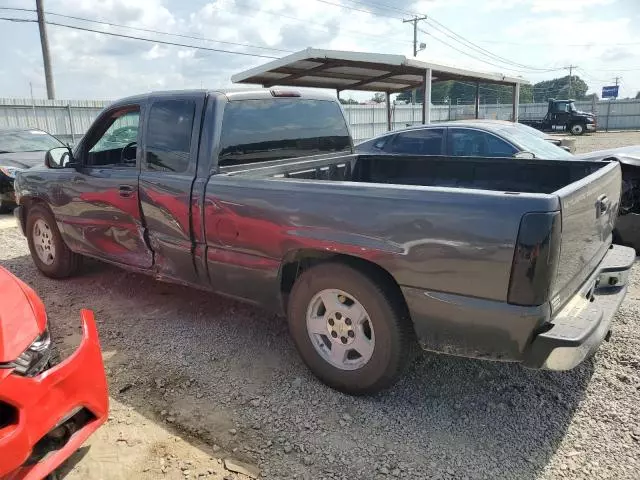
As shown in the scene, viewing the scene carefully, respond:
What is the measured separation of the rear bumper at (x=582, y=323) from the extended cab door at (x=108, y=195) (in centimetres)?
305

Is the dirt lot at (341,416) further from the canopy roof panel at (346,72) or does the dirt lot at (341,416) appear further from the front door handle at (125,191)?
the canopy roof panel at (346,72)

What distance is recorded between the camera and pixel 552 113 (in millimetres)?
37844

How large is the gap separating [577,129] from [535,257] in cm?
3978

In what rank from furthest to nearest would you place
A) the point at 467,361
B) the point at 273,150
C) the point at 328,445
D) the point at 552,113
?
the point at 552,113 → the point at 273,150 → the point at 467,361 → the point at 328,445

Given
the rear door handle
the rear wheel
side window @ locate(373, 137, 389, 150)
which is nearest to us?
the rear door handle

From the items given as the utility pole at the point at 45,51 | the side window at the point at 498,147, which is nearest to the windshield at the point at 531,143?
the side window at the point at 498,147

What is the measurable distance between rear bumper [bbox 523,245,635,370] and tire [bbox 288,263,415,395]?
0.71m

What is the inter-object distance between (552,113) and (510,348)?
40.3 m

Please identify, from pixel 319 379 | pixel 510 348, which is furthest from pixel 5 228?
pixel 510 348

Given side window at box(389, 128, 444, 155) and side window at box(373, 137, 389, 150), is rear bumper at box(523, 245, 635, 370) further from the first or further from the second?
side window at box(373, 137, 389, 150)

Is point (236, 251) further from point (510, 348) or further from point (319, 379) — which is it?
point (510, 348)

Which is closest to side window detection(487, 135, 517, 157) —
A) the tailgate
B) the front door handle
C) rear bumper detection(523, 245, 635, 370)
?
the tailgate

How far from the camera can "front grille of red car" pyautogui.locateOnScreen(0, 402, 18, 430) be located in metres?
1.96

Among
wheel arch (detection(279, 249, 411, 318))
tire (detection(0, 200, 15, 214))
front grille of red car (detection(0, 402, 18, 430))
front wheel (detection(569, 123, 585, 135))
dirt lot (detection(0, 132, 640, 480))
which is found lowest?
dirt lot (detection(0, 132, 640, 480))
